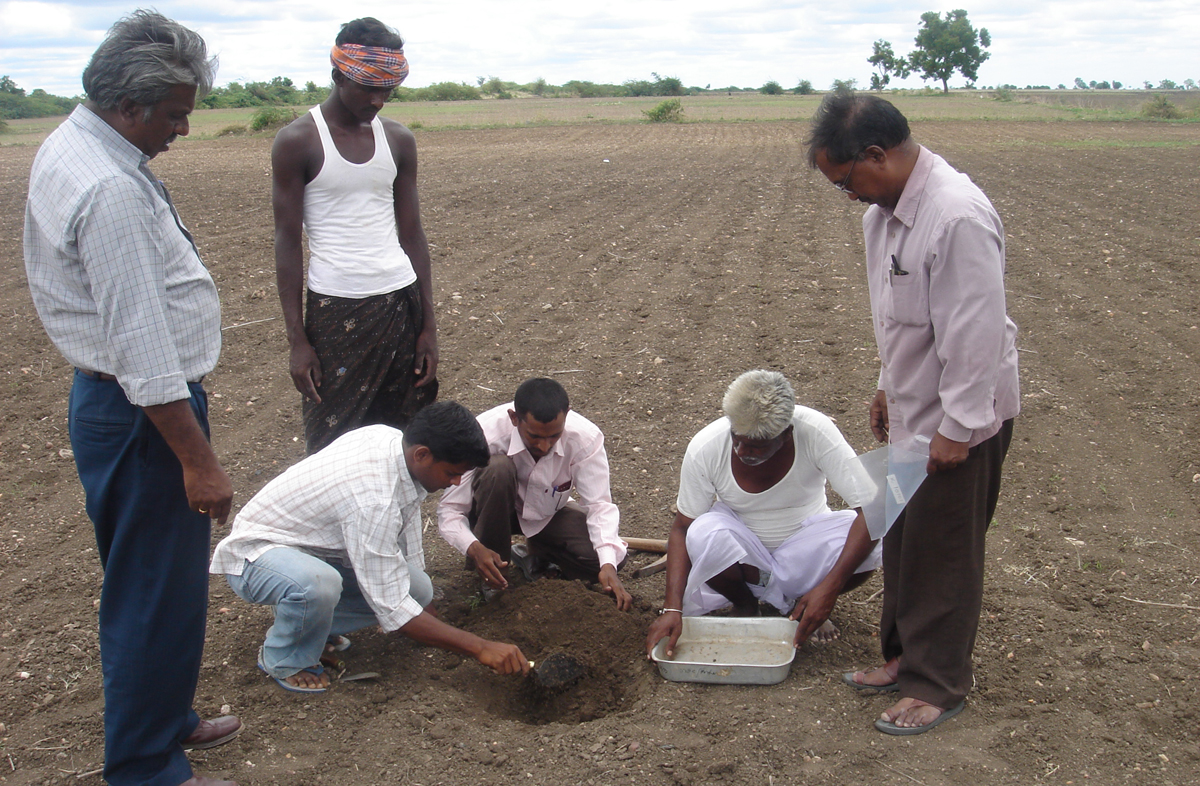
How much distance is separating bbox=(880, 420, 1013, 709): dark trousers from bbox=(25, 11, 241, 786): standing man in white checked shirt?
1879 millimetres

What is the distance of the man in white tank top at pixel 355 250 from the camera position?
3133mm

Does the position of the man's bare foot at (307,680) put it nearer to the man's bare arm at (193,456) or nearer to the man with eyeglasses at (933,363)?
the man's bare arm at (193,456)

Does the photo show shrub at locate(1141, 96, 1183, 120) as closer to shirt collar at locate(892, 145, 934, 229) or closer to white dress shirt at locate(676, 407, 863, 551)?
white dress shirt at locate(676, 407, 863, 551)

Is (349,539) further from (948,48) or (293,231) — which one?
(948,48)

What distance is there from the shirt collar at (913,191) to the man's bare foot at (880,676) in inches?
55.7

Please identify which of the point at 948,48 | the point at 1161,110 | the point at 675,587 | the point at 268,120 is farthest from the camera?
the point at 948,48

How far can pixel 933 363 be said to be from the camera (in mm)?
2500

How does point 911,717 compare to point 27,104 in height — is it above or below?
below

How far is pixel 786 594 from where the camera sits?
3.45 m

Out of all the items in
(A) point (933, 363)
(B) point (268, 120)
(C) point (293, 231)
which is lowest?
(A) point (933, 363)

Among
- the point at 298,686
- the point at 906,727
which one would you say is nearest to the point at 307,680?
the point at 298,686

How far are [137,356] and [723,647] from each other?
217cm

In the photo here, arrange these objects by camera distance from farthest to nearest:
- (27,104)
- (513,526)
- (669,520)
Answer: (27,104) < (669,520) < (513,526)

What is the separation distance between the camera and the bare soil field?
270cm
